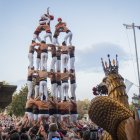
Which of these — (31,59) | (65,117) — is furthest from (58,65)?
(65,117)

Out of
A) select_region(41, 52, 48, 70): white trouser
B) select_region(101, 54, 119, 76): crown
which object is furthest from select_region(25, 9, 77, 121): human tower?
select_region(101, 54, 119, 76): crown

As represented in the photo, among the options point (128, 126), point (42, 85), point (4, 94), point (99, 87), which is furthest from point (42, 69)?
point (128, 126)

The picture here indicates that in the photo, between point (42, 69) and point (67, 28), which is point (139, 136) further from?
point (67, 28)

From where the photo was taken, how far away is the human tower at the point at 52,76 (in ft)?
61.1

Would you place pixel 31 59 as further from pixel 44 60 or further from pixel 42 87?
pixel 42 87

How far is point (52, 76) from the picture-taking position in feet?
64.5

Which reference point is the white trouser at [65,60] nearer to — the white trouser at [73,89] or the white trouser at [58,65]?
the white trouser at [58,65]

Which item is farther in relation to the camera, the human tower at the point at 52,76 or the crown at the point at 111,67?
the human tower at the point at 52,76

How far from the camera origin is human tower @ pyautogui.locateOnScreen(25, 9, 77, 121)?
18625 millimetres

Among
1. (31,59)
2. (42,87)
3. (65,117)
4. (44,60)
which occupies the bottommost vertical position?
(65,117)

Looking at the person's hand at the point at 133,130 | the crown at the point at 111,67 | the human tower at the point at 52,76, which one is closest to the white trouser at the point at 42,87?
the human tower at the point at 52,76

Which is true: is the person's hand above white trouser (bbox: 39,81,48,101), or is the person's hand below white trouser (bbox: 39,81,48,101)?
below

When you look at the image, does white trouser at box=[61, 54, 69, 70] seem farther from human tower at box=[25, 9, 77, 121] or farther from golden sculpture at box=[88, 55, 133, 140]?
golden sculpture at box=[88, 55, 133, 140]

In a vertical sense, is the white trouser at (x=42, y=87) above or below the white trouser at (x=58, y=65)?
below
